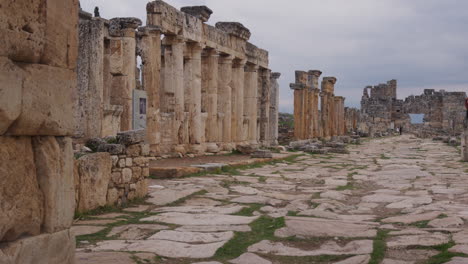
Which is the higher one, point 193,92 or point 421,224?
point 193,92

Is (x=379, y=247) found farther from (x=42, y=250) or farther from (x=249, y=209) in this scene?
(x=42, y=250)

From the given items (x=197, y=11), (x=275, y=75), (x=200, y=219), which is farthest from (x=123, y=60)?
(x=275, y=75)

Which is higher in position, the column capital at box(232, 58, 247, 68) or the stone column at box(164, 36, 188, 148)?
the column capital at box(232, 58, 247, 68)

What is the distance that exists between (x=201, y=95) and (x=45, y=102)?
55.4 ft

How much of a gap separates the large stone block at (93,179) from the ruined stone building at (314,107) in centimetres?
2442

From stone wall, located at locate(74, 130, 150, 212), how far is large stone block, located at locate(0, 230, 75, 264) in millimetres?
3098

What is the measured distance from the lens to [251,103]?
24.2 metres

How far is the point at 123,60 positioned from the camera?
45.8 ft

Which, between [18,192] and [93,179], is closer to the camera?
[18,192]

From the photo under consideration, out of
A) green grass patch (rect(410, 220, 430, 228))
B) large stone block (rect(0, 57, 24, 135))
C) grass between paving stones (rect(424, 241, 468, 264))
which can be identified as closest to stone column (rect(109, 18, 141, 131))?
green grass patch (rect(410, 220, 430, 228))

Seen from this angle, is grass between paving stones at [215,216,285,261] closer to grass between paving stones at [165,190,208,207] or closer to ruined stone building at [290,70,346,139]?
grass between paving stones at [165,190,208,207]

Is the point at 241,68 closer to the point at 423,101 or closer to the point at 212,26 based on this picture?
the point at 212,26

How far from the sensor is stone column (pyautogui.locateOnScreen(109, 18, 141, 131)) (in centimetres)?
1373

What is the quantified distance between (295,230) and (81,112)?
908 centimetres
